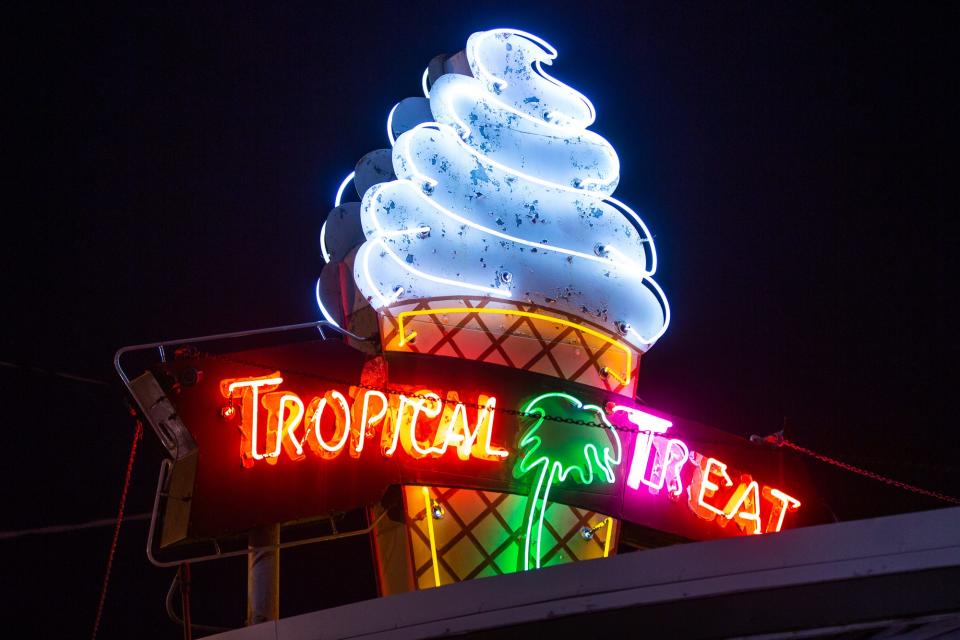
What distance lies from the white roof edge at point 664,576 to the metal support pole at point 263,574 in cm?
286

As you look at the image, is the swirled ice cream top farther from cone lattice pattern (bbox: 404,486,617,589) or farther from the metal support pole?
the metal support pole

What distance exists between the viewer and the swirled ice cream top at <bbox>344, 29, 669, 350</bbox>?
36.4ft

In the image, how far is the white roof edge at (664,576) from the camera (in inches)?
217

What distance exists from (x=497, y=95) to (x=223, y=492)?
6.23 metres

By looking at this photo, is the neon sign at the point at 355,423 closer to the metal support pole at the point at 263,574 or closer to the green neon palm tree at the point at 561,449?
the green neon palm tree at the point at 561,449

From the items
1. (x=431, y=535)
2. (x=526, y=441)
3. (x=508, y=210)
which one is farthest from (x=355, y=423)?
(x=508, y=210)

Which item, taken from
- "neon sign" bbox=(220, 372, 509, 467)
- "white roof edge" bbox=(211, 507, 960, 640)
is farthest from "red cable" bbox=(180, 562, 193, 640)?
"white roof edge" bbox=(211, 507, 960, 640)

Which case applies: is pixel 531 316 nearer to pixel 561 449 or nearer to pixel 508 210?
pixel 508 210

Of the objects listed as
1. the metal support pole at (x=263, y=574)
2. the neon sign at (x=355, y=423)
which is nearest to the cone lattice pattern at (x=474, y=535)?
the neon sign at (x=355, y=423)

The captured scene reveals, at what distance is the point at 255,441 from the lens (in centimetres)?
928

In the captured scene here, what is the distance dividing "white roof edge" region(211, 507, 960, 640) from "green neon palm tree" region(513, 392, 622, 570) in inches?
150

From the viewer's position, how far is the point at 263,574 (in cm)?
920

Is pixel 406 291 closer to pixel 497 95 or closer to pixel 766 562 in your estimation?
pixel 497 95

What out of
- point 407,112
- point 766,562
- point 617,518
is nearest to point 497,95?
point 407,112
